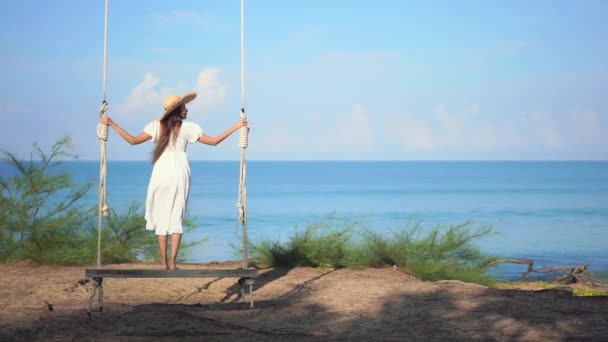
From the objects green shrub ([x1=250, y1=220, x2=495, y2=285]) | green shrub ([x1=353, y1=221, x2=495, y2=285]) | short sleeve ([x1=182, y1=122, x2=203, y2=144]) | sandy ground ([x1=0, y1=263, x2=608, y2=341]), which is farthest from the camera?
green shrub ([x1=250, y1=220, x2=495, y2=285])

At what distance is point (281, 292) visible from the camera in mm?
9000

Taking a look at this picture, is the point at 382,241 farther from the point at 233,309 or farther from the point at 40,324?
the point at 40,324

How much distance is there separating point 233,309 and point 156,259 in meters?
3.94

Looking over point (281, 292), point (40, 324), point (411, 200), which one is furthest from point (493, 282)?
point (411, 200)

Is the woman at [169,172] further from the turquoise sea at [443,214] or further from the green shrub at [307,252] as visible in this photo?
the turquoise sea at [443,214]

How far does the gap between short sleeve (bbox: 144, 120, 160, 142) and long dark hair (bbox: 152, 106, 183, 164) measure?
38mm

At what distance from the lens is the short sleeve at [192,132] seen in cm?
832

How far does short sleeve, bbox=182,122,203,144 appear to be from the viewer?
328 inches

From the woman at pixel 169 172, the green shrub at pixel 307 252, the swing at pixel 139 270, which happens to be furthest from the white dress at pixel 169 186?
the green shrub at pixel 307 252

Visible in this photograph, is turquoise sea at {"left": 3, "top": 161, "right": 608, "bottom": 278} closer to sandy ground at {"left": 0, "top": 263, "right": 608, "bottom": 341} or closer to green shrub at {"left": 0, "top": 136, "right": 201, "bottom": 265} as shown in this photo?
green shrub at {"left": 0, "top": 136, "right": 201, "bottom": 265}

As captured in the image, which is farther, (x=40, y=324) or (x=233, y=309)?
(x=233, y=309)

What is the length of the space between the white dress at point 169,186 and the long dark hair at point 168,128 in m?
0.04

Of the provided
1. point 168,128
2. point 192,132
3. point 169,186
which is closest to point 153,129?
point 168,128

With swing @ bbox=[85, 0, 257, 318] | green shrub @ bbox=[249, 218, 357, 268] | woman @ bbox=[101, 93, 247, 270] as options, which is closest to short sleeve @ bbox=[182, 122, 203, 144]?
woman @ bbox=[101, 93, 247, 270]
